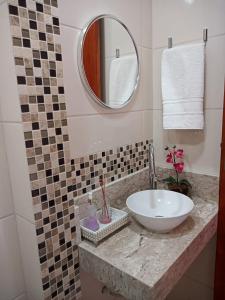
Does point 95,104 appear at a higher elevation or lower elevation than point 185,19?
lower

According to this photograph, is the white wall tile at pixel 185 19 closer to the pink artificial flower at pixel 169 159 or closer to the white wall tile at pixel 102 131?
the white wall tile at pixel 102 131

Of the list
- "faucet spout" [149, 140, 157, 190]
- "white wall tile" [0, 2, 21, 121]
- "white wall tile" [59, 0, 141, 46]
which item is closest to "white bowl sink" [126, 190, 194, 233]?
"faucet spout" [149, 140, 157, 190]

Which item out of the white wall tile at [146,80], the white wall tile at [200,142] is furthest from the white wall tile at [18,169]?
the white wall tile at [200,142]

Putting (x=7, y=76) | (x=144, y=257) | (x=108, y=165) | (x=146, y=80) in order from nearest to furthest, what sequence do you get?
(x=7, y=76), (x=144, y=257), (x=108, y=165), (x=146, y=80)

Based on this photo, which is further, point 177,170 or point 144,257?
point 177,170

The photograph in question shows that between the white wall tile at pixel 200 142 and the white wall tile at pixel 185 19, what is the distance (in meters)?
0.43

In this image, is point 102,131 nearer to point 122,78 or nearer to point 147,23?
point 122,78

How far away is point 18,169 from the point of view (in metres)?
0.87

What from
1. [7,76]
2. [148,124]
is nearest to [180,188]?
[148,124]

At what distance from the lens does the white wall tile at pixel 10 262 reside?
0.95 metres

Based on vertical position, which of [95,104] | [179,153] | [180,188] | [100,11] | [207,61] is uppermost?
[100,11]

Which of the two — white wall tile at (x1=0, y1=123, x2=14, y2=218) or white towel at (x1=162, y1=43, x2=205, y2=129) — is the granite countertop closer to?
white wall tile at (x1=0, y1=123, x2=14, y2=218)

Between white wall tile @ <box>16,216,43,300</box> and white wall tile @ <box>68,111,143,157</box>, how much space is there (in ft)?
1.17

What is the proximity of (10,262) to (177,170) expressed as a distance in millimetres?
990
